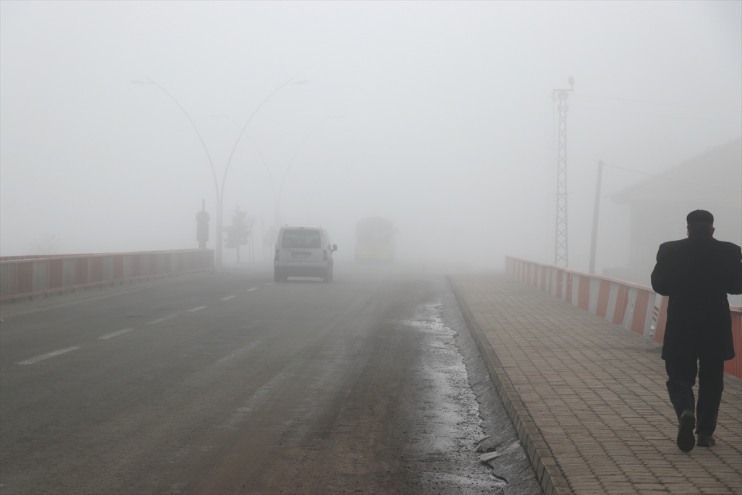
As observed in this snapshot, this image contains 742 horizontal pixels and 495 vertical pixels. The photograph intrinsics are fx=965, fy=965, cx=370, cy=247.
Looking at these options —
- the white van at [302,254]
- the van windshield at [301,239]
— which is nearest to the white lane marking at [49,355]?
the white van at [302,254]

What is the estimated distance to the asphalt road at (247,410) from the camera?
20.8 ft

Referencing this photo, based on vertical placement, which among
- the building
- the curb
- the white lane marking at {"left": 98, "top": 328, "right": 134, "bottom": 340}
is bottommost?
the white lane marking at {"left": 98, "top": 328, "right": 134, "bottom": 340}

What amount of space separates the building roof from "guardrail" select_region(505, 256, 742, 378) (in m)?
35.6

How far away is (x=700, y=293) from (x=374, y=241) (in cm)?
6664

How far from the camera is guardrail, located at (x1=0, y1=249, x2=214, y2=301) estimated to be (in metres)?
22.2

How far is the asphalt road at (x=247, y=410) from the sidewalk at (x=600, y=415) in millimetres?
271

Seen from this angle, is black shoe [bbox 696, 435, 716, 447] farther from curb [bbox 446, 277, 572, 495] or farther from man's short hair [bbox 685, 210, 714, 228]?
man's short hair [bbox 685, 210, 714, 228]

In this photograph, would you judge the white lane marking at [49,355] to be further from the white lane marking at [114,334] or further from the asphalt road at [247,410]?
the white lane marking at [114,334]

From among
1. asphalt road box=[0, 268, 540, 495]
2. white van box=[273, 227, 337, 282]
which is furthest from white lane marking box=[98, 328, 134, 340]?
white van box=[273, 227, 337, 282]

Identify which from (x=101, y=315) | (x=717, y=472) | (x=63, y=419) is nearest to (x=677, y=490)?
(x=717, y=472)

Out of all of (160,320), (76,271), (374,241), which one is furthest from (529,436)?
(374,241)

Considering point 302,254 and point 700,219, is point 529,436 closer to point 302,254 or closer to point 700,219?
point 700,219

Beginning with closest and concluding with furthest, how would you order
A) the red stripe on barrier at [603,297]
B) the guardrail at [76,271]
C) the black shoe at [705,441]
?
the black shoe at [705,441], the red stripe on barrier at [603,297], the guardrail at [76,271]

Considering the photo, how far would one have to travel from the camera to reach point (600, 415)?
7.86 meters
